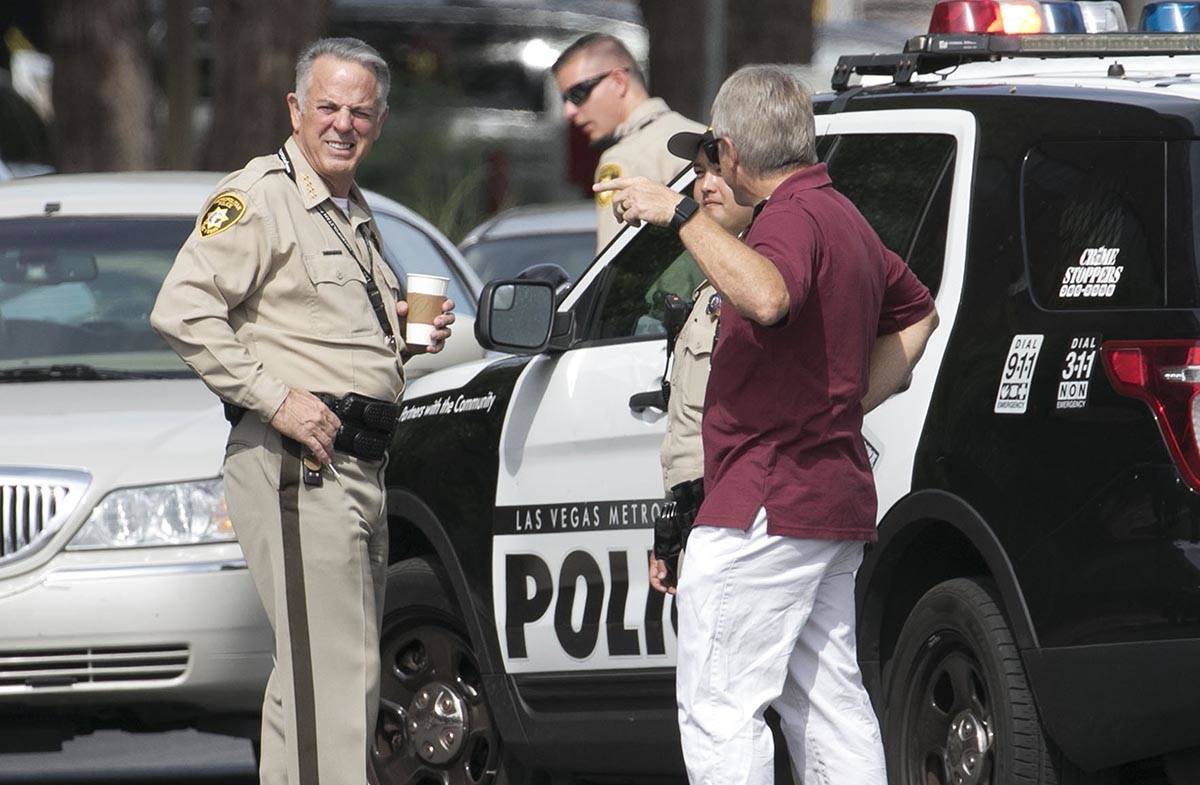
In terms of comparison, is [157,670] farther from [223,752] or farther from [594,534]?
[223,752]

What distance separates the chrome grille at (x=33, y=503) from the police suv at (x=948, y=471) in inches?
33.5

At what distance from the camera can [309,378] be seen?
200 inches

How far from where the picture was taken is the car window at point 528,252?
37.3ft

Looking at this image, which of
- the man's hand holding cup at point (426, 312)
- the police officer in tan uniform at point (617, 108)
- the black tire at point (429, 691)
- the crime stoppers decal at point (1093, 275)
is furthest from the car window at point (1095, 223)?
the police officer in tan uniform at point (617, 108)

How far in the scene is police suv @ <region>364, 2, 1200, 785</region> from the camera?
176 inches

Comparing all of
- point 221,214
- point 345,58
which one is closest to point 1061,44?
point 345,58

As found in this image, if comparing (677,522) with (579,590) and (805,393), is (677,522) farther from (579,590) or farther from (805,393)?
(579,590)

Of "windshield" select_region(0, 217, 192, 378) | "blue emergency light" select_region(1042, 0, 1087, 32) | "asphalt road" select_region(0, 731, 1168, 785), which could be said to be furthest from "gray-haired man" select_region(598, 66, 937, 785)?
"asphalt road" select_region(0, 731, 1168, 785)

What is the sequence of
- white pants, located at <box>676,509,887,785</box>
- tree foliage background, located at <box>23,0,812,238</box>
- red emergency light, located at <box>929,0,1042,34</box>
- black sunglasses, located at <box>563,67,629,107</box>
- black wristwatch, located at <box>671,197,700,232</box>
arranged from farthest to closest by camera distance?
tree foliage background, located at <box>23,0,812,238</box>
black sunglasses, located at <box>563,67,629,107</box>
red emergency light, located at <box>929,0,1042,34</box>
white pants, located at <box>676,509,887,785</box>
black wristwatch, located at <box>671,197,700,232</box>

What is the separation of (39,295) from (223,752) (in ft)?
6.07

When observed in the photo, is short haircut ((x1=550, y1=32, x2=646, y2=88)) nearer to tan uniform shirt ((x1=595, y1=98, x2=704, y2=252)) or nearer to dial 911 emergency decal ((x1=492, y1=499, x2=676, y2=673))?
tan uniform shirt ((x1=595, y1=98, x2=704, y2=252))

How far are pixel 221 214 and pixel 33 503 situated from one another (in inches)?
65.4

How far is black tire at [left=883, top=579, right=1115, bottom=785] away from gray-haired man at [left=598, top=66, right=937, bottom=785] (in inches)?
15.1

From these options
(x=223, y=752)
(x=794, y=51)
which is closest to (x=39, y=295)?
(x=223, y=752)
